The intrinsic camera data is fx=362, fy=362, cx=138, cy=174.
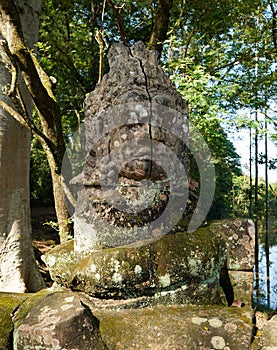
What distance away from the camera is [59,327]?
1.69 m

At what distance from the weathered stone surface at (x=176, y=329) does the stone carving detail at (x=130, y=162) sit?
404 millimetres

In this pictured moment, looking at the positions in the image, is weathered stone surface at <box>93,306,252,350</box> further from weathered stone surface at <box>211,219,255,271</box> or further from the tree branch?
the tree branch

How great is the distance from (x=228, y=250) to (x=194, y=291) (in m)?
Answer: 0.35

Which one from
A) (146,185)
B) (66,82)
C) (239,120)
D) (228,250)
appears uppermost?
(66,82)

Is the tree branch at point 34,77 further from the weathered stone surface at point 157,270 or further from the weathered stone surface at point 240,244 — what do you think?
the weathered stone surface at point 240,244

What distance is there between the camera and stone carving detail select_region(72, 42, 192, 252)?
2039 mm

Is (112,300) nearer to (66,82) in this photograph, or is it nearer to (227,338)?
(227,338)

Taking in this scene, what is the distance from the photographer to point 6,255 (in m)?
4.02

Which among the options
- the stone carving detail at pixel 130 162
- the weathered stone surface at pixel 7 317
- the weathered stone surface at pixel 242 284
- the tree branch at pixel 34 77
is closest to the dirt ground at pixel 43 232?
the tree branch at pixel 34 77

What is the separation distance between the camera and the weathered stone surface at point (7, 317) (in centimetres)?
182

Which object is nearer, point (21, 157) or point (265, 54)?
point (21, 157)

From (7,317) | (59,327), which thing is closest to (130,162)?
(59,327)

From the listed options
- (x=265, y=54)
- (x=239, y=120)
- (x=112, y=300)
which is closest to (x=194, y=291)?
(x=112, y=300)

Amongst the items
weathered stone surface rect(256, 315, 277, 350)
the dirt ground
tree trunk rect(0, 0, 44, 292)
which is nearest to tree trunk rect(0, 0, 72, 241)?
tree trunk rect(0, 0, 44, 292)
